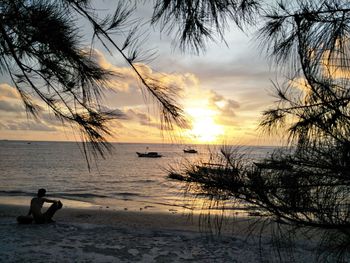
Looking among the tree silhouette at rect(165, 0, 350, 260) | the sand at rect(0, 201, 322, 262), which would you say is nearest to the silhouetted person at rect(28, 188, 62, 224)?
the sand at rect(0, 201, 322, 262)

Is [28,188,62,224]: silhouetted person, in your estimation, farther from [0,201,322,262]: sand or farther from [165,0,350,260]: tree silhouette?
[165,0,350,260]: tree silhouette

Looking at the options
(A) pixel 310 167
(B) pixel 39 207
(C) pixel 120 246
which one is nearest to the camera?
(A) pixel 310 167

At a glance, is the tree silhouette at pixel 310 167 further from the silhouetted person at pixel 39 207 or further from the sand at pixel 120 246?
the silhouetted person at pixel 39 207

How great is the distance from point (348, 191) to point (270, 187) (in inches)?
13.4

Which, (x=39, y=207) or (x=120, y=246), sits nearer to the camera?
(x=120, y=246)

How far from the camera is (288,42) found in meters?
1.84

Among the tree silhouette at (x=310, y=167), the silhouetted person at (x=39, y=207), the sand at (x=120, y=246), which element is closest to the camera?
the tree silhouette at (x=310, y=167)

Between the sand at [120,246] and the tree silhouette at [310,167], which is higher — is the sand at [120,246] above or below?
below

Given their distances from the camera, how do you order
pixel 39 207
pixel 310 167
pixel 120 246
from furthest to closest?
pixel 39 207, pixel 120 246, pixel 310 167

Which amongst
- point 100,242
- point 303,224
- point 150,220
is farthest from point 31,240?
point 303,224

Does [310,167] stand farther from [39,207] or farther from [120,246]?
[39,207]

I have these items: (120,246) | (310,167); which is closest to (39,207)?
(120,246)

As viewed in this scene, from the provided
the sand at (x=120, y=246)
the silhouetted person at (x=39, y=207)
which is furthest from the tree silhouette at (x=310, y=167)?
the silhouetted person at (x=39, y=207)

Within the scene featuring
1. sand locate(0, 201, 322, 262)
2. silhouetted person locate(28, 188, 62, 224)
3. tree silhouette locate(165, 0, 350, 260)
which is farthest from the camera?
silhouetted person locate(28, 188, 62, 224)
